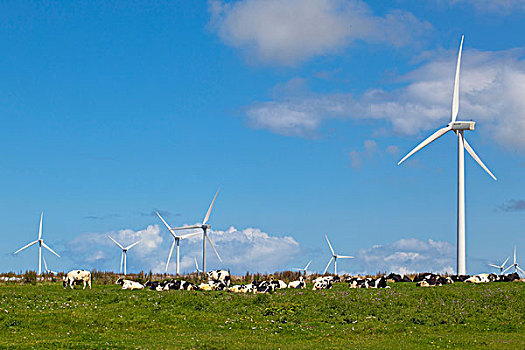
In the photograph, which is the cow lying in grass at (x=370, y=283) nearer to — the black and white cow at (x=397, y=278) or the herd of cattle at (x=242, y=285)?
the herd of cattle at (x=242, y=285)

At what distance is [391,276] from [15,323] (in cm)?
2773

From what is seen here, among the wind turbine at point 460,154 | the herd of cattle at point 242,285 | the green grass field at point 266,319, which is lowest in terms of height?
the green grass field at point 266,319

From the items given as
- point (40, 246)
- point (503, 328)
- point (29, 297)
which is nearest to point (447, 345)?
point (503, 328)

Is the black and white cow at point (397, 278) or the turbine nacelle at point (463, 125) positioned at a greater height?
the turbine nacelle at point (463, 125)

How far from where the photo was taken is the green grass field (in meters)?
27.2

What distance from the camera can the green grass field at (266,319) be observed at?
27.2 meters

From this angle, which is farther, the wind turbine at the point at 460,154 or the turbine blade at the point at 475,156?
the turbine blade at the point at 475,156

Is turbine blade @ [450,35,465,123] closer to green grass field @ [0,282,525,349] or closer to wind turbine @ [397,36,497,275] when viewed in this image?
wind turbine @ [397,36,497,275]

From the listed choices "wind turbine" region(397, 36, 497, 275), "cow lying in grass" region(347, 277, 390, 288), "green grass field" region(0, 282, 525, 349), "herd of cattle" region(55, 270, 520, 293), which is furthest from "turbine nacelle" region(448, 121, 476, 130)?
"green grass field" region(0, 282, 525, 349)

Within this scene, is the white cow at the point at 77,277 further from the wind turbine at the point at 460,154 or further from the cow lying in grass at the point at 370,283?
the wind turbine at the point at 460,154

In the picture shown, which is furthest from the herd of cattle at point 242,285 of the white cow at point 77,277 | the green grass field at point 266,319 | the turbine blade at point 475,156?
the turbine blade at point 475,156

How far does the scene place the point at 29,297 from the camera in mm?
36094

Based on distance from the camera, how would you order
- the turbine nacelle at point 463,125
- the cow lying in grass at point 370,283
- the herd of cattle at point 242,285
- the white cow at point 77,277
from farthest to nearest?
1. the turbine nacelle at point 463,125
2. the cow lying in grass at point 370,283
3. the white cow at point 77,277
4. the herd of cattle at point 242,285

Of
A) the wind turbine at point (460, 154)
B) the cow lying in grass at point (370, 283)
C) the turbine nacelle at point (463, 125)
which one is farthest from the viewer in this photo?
the turbine nacelle at point (463, 125)
